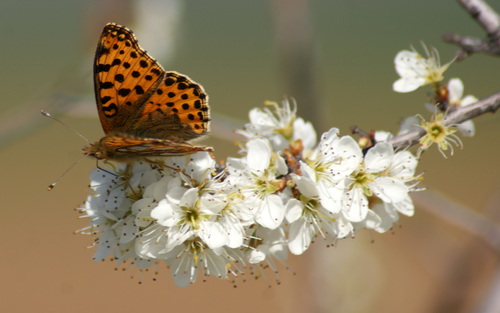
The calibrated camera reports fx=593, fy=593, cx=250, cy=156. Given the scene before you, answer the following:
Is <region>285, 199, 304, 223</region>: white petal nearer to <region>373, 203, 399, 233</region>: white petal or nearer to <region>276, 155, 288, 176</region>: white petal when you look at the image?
<region>276, 155, 288, 176</region>: white petal

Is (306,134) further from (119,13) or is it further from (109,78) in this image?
(119,13)

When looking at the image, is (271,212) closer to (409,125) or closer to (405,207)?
(405,207)

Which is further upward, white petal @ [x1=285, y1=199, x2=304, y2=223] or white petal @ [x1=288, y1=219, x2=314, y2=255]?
white petal @ [x1=285, y1=199, x2=304, y2=223]

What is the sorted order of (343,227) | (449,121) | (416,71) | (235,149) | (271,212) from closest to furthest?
(271,212) → (343,227) → (449,121) → (416,71) → (235,149)

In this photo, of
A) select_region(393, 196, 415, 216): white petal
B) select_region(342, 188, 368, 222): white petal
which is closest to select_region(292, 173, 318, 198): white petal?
select_region(342, 188, 368, 222): white petal

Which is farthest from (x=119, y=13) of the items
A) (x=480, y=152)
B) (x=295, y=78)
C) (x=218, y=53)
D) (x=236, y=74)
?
(x=218, y=53)

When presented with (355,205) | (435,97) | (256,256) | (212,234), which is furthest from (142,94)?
(435,97)
